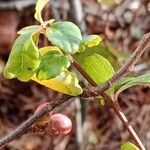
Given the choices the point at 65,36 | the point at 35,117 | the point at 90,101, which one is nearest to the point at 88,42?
the point at 65,36

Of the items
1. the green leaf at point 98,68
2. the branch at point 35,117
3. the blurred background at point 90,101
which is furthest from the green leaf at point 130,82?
the blurred background at point 90,101

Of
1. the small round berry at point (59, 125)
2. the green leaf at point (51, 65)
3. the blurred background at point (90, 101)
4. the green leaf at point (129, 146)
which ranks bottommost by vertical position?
the blurred background at point (90, 101)

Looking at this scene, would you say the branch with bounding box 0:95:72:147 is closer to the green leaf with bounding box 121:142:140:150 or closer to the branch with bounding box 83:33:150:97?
the branch with bounding box 83:33:150:97

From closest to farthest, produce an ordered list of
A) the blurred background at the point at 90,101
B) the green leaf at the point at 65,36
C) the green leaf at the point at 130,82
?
1. the green leaf at the point at 65,36
2. the green leaf at the point at 130,82
3. the blurred background at the point at 90,101

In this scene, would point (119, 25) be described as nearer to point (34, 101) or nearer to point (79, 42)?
point (34, 101)

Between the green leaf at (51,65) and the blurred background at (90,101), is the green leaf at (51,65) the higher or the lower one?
the higher one

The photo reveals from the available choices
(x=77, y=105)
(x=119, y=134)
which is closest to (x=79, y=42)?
(x=77, y=105)

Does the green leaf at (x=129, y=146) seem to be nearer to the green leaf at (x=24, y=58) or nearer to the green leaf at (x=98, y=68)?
the green leaf at (x=98, y=68)
